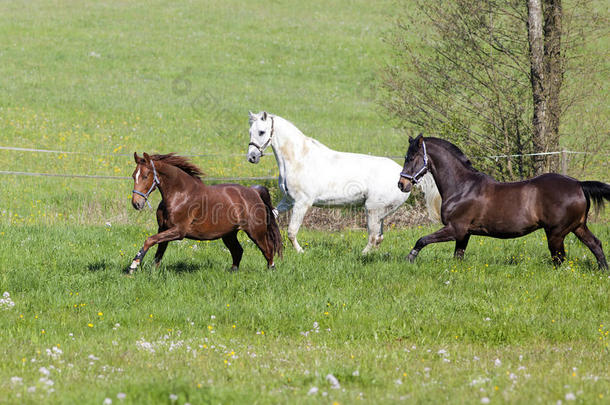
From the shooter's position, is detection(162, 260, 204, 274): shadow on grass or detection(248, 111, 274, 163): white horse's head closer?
detection(162, 260, 204, 274): shadow on grass

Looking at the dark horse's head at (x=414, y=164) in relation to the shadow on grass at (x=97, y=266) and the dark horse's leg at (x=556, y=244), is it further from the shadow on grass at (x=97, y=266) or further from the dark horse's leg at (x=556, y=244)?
the shadow on grass at (x=97, y=266)

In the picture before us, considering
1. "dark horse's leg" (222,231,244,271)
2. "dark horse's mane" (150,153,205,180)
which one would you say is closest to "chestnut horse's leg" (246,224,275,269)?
"dark horse's leg" (222,231,244,271)

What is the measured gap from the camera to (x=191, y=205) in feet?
28.9

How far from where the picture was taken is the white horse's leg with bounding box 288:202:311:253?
11.2 meters

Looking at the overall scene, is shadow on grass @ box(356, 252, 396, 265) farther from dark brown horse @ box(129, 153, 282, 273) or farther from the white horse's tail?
dark brown horse @ box(129, 153, 282, 273)

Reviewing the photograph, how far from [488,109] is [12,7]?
119 ft

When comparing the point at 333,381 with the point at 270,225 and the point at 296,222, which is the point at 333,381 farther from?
the point at 296,222

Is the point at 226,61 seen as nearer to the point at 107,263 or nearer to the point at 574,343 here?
the point at 107,263

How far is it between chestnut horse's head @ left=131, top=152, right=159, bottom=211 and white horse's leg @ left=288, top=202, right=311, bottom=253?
321 centimetres

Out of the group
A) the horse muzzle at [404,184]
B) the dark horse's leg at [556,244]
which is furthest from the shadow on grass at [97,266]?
the dark horse's leg at [556,244]

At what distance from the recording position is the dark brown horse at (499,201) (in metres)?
9.16

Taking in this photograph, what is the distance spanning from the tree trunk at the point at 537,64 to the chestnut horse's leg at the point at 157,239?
8908 mm

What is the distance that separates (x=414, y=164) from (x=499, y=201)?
1.31m

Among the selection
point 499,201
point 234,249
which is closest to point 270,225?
point 234,249
